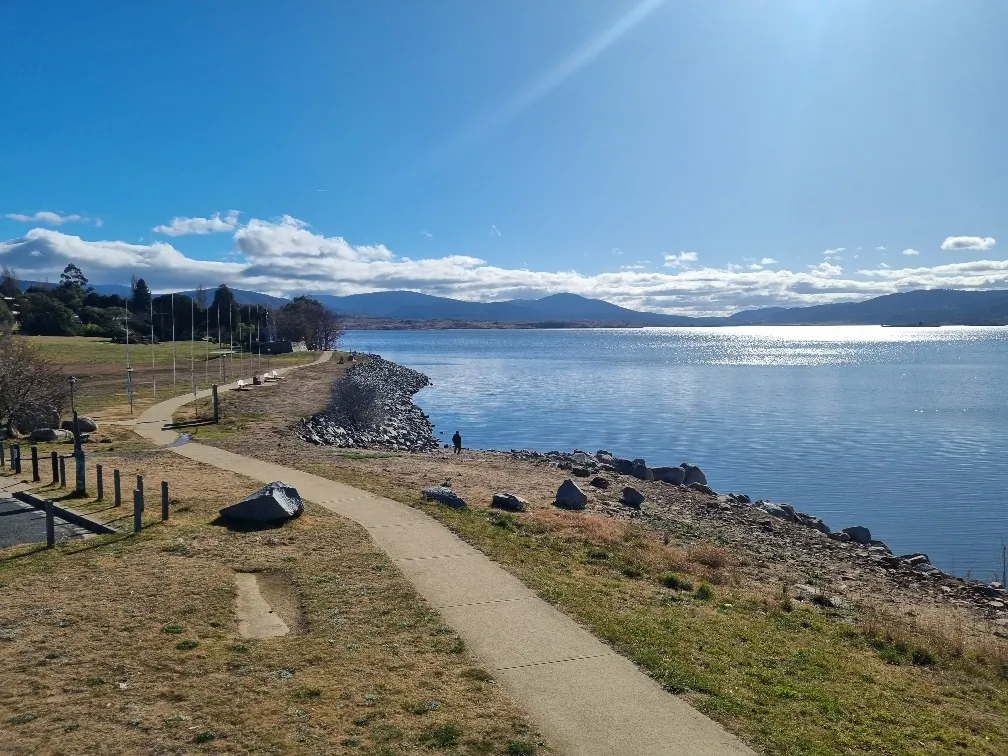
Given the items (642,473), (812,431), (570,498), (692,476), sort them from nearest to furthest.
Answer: (570,498)
(642,473)
(692,476)
(812,431)

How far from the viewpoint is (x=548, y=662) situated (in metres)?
9.13

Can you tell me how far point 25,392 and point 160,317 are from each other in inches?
3035

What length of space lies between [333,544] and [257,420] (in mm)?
24775

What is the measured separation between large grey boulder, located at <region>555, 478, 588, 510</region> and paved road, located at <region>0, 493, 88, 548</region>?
1178 cm

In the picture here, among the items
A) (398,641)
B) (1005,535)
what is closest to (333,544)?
(398,641)

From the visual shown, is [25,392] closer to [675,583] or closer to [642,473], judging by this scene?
[642,473]

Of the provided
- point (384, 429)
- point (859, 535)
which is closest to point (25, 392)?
point (384, 429)

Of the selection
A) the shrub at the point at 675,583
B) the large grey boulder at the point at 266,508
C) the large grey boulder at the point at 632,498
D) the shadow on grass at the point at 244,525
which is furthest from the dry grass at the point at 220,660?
the large grey boulder at the point at 632,498

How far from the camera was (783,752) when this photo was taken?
7.19 metres

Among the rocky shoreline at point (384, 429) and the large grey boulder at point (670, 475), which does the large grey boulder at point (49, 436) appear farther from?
the large grey boulder at point (670, 475)

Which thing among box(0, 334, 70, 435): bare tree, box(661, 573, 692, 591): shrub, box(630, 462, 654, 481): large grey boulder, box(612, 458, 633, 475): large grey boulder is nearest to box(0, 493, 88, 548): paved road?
box(661, 573, 692, 591): shrub

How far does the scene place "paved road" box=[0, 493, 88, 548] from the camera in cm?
1508

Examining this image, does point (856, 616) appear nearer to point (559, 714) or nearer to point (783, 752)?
point (783, 752)

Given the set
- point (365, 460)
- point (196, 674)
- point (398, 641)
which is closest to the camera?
point (196, 674)
